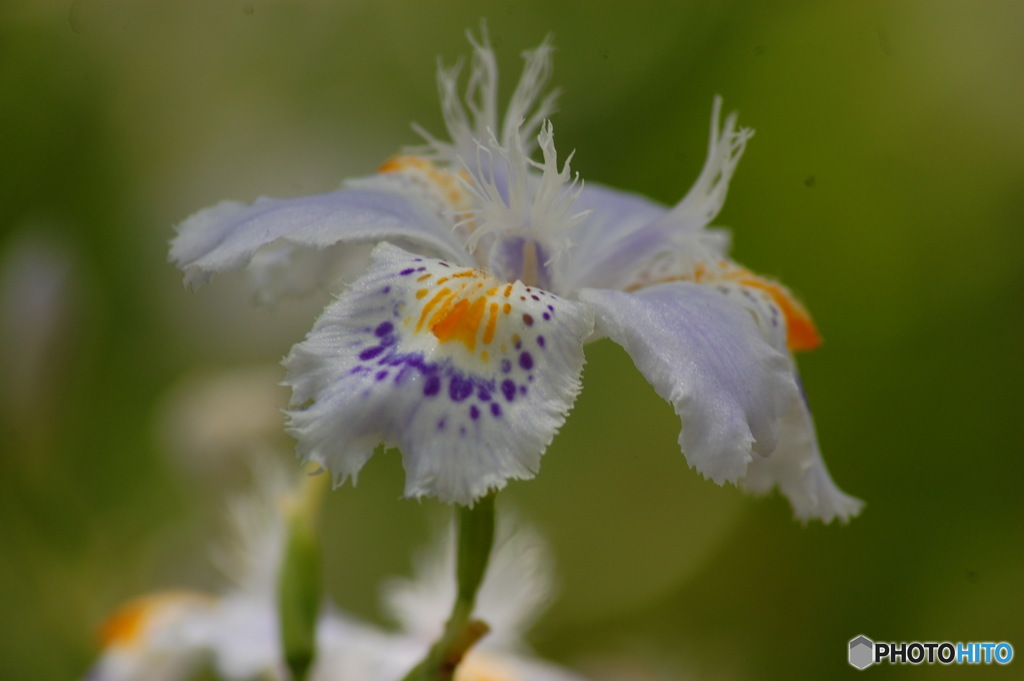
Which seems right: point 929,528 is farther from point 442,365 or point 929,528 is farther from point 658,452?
point 442,365

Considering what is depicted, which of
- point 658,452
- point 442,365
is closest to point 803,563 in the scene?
point 658,452

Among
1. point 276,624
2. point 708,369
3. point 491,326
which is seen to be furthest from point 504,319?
point 276,624

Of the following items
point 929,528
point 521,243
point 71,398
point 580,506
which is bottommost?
point 580,506

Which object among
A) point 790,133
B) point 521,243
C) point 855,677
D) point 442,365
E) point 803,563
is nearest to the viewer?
point 442,365

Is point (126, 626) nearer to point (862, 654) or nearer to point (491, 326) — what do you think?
point (491, 326)

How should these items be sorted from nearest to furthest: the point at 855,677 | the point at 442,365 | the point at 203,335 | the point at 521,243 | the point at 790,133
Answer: the point at 442,365, the point at 521,243, the point at 855,677, the point at 790,133, the point at 203,335

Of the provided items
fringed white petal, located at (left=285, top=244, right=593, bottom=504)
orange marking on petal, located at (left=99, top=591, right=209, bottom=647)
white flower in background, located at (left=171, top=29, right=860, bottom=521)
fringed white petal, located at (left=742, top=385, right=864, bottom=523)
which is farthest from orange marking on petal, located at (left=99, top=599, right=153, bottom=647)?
fringed white petal, located at (left=742, top=385, right=864, bottom=523)
